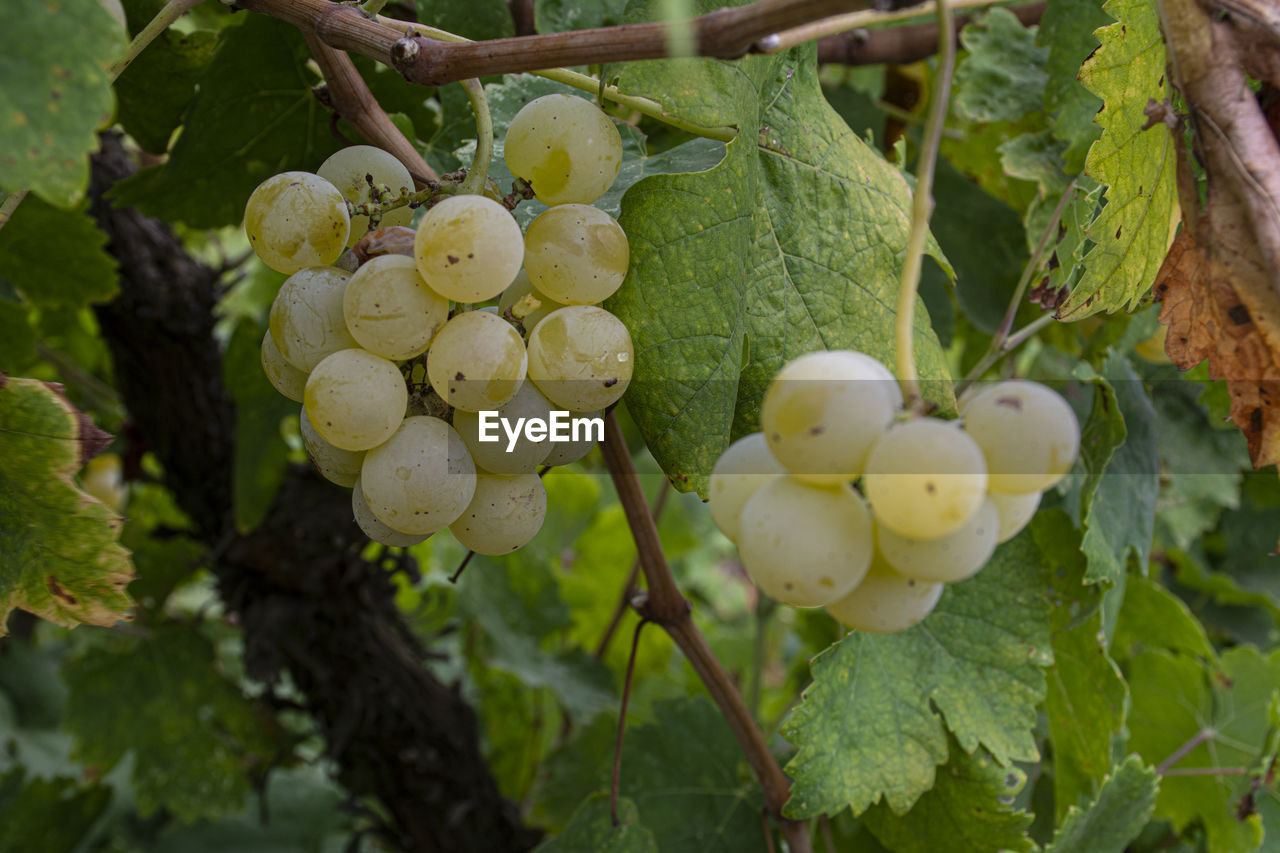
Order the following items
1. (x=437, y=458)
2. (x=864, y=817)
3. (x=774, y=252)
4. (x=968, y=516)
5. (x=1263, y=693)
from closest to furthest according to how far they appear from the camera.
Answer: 1. (x=968, y=516)
2. (x=437, y=458)
3. (x=774, y=252)
4. (x=864, y=817)
5. (x=1263, y=693)

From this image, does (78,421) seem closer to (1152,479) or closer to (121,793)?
(1152,479)

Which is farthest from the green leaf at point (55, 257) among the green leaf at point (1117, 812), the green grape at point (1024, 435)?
the green leaf at point (1117, 812)

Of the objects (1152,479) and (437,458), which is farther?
(1152,479)

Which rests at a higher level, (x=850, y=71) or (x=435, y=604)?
(x=850, y=71)

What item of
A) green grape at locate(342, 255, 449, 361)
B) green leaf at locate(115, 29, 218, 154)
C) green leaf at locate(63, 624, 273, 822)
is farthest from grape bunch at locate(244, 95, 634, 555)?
green leaf at locate(63, 624, 273, 822)

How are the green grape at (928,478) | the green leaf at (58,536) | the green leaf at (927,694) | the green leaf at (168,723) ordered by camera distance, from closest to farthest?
the green grape at (928,478) → the green leaf at (58,536) → the green leaf at (927,694) → the green leaf at (168,723)

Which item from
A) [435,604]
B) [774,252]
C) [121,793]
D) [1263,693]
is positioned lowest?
[121,793]

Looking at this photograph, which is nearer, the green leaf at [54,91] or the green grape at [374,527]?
the green leaf at [54,91]

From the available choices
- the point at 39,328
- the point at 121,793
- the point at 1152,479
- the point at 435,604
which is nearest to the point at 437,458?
the point at 1152,479

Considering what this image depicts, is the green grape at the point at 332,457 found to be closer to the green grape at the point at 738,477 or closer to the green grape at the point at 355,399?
the green grape at the point at 355,399
